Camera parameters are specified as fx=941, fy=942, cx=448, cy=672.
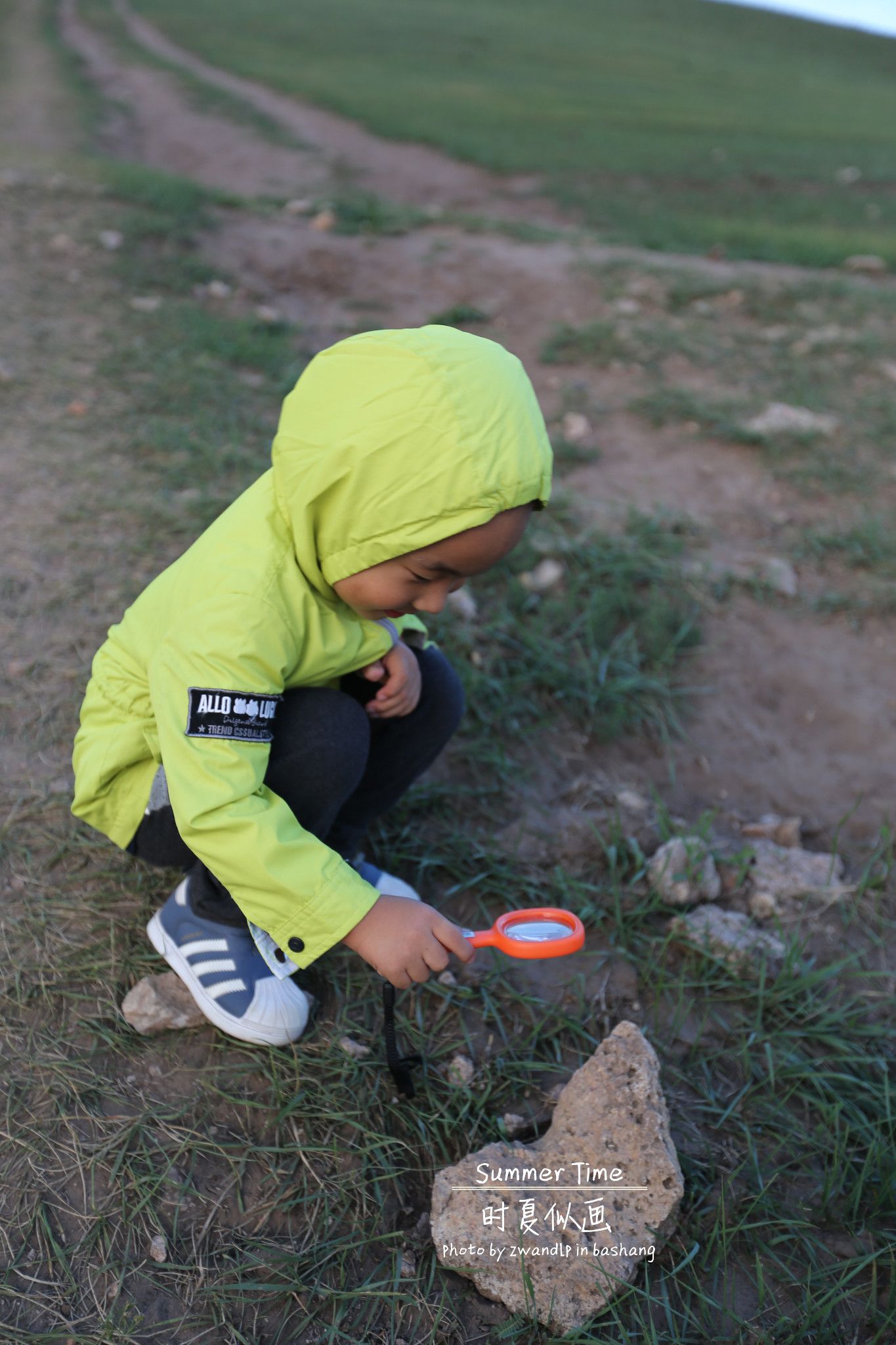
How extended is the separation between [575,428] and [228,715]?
284 cm

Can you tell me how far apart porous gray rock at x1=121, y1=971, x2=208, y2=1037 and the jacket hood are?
856 mm

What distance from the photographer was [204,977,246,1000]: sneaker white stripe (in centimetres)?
167

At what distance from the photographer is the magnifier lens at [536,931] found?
1527 mm

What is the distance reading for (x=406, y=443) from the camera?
4.49 feet

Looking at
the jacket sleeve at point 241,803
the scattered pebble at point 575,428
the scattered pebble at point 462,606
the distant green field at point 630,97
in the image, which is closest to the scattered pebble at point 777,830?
the scattered pebble at point 462,606

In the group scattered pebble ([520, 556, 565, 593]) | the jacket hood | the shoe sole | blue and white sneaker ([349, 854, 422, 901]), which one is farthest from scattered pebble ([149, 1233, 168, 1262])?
scattered pebble ([520, 556, 565, 593])

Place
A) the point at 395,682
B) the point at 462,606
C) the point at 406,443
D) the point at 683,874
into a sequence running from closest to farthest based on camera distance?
the point at 406,443 < the point at 395,682 < the point at 683,874 < the point at 462,606

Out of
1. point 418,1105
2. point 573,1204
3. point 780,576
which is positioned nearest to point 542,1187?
point 573,1204

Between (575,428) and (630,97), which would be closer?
(575,428)

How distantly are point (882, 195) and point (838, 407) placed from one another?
755cm

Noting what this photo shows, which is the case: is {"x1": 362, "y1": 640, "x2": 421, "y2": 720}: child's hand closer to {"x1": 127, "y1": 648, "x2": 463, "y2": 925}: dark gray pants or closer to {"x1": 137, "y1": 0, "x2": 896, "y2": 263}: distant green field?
{"x1": 127, "y1": 648, "x2": 463, "y2": 925}: dark gray pants

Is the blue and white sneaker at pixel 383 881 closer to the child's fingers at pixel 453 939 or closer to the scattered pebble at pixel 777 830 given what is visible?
the child's fingers at pixel 453 939

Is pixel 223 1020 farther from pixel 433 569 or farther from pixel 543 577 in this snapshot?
pixel 543 577

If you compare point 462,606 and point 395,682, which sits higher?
point 395,682
